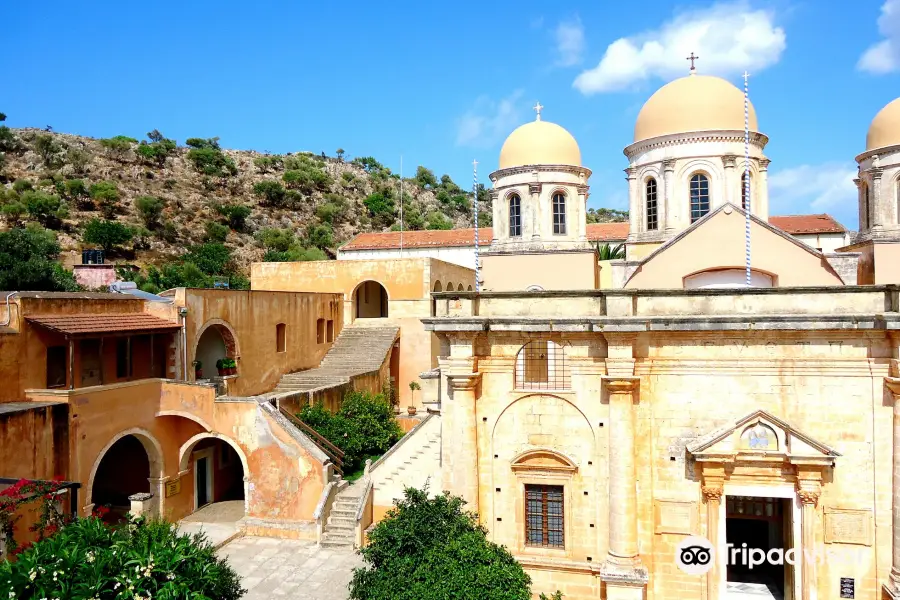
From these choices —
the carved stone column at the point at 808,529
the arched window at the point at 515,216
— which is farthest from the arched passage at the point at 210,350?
the carved stone column at the point at 808,529

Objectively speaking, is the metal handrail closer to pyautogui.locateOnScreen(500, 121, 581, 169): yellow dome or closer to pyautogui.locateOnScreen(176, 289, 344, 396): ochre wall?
pyautogui.locateOnScreen(176, 289, 344, 396): ochre wall

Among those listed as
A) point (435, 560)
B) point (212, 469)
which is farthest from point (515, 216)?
point (212, 469)

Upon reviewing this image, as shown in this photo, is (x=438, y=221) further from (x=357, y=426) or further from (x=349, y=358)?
(x=357, y=426)

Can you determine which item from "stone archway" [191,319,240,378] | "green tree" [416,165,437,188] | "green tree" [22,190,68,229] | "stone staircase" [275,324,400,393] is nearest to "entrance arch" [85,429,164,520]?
"stone archway" [191,319,240,378]

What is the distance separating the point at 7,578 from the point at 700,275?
50.8 ft

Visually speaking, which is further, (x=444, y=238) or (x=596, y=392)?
(x=444, y=238)

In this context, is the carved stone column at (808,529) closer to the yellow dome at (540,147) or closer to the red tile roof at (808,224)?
the yellow dome at (540,147)

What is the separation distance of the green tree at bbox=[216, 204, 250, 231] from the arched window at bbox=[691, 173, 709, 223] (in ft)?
168

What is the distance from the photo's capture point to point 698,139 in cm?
1886

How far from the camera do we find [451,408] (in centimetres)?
1303

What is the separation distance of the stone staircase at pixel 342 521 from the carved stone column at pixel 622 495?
24.6ft

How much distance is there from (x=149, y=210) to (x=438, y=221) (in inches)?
1222

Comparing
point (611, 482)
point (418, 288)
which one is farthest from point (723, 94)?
point (418, 288)

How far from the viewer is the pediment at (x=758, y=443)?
446 inches
